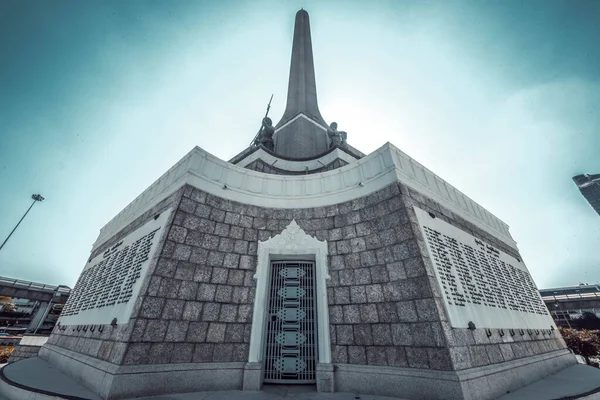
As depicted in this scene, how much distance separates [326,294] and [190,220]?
4299 millimetres

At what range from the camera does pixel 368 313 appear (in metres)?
5.80

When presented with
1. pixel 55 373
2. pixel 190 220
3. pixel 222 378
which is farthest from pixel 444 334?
pixel 55 373

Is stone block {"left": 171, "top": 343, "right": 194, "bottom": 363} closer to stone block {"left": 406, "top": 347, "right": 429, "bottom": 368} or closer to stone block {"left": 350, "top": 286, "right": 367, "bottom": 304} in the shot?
stone block {"left": 350, "top": 286, "right": 367, "bottom": 304}

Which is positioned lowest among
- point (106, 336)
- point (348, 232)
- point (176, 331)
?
point (106, 336)

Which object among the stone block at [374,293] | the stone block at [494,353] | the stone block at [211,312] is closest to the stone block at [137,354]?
the stone block at [211,312]

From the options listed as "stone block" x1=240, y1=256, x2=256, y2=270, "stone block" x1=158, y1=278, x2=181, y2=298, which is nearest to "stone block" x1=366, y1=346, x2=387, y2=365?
"stone block" x1=240, y1=256, x2=256, y2=270

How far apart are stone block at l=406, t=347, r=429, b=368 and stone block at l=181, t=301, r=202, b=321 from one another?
16.0 ft

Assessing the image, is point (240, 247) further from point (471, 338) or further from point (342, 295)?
point (471, 338)

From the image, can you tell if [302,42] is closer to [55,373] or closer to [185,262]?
[185,262]

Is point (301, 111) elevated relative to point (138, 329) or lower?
elevated

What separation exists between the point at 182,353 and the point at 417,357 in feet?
16.8

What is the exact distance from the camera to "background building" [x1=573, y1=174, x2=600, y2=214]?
80125mm

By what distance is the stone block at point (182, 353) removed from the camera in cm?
518

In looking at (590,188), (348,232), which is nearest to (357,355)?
(348,232)
